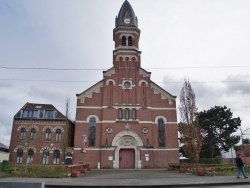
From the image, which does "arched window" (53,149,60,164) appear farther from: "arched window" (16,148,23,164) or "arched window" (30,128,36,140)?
"arched window" (16,148,23,164)

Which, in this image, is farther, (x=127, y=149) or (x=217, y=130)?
(x=217, y=130)

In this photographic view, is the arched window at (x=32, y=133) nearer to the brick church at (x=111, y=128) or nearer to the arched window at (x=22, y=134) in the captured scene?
→ the brick church at (x=111, y=128)

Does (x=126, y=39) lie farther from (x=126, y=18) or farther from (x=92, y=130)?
(x=92, y=130)

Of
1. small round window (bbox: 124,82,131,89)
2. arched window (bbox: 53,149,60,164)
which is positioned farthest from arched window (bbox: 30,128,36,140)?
small round window (bbox: 124,82,131,89)

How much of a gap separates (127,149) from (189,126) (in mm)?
9777

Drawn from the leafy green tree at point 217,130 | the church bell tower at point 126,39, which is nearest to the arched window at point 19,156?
the church bell tower at point 126,39

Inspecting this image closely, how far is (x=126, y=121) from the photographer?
37375mm

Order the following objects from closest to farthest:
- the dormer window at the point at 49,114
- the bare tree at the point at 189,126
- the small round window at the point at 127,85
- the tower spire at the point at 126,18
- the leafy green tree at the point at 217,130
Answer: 1. the bare tree at the point at 189,126
2. the small round window at the point at 127,85
3. the dormer window at the point at 49,114
4. the tower spire at the point at 126,18
5. the leafy green tree at the point at 217,130

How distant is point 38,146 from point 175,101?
21.8 metres

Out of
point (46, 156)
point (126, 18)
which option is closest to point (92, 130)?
point (46, 156)

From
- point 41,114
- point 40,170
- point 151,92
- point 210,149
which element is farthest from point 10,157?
point 210,149

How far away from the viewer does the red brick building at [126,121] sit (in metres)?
36.0

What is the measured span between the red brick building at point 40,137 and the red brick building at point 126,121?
315 centimetres

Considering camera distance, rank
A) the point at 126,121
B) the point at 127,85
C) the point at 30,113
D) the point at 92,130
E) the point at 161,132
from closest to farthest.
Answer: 1. the point at 92,130
2. the point at 126,121
3. the point at 161,132
4. the point at 127,85
5. the point at 30,113
